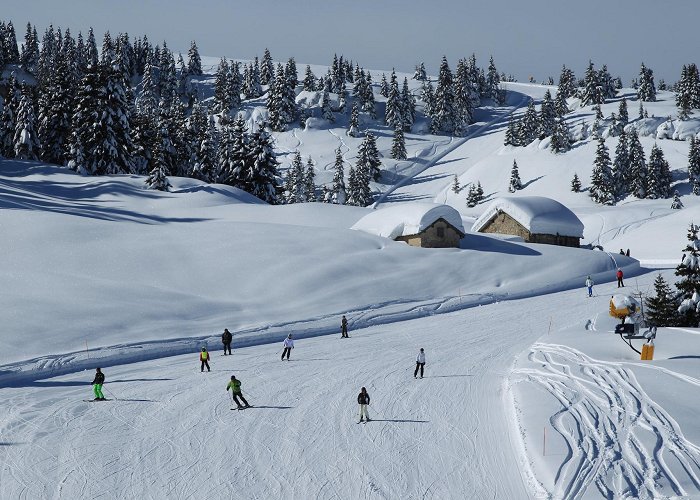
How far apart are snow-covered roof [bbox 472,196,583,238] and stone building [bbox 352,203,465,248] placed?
842 centimetres

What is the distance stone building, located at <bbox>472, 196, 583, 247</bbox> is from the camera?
5678cm

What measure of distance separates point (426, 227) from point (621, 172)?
160ft

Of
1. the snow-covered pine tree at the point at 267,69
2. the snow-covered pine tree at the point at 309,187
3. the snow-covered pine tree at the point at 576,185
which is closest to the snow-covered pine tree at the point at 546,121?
the snow-covered pine tree at the point at 576,185

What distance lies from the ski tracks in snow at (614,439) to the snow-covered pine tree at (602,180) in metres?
65.8

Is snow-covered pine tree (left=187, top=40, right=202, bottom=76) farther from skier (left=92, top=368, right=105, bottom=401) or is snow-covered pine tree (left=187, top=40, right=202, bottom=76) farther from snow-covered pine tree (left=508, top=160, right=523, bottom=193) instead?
skier (left=92, top=368, right=105, bottom=401)

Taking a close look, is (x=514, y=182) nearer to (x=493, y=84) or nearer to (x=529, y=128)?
(x=529, y=128)

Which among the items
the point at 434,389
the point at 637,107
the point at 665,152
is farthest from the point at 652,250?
the point at 637,107

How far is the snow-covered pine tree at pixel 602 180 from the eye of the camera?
283 feet

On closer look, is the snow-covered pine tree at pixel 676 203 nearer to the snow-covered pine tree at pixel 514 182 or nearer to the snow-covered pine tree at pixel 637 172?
the snow-covered pine tree at pixel 637 172

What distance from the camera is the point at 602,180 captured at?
285ft

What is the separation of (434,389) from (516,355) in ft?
21.6

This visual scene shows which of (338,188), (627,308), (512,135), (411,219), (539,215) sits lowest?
(627,308)

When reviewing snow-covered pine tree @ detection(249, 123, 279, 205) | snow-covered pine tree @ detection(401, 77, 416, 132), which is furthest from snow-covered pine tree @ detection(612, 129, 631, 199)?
snow-covered pine tree @ detection(401, 77, 416, 132)

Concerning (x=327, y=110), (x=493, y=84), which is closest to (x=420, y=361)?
(x=327, y=110)
